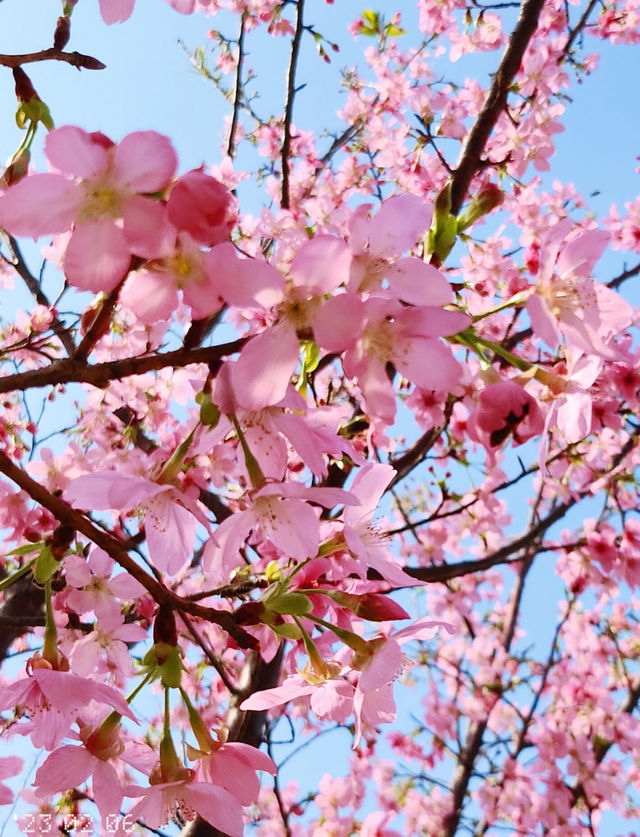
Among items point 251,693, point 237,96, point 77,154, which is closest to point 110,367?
point 77,154

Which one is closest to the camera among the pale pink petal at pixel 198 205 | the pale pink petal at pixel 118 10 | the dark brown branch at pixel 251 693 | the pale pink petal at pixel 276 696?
the pale pink petal at pixel 198 205

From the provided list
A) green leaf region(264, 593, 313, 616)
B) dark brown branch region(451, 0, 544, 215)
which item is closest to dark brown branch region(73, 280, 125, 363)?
green leaf region(264, 593, 313, 616)

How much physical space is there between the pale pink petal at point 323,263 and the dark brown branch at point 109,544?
0.44 m

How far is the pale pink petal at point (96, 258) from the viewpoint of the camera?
812mm

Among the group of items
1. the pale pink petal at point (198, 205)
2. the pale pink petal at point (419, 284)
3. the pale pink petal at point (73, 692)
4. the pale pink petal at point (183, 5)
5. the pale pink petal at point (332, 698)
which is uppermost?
the pale pink petal at point (183, 5)

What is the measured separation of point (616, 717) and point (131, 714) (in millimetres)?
4369

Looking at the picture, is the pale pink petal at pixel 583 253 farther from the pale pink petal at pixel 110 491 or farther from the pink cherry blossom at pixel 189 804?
the pink cherry blossom at pixel 189 804

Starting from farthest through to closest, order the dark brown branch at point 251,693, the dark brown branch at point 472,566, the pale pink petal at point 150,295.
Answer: the dark brown branch at point 472,566 → the dark brown branch at point 251,693 → the pale pink petal at point 150,295

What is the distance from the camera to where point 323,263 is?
2.68 ft

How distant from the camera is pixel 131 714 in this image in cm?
100

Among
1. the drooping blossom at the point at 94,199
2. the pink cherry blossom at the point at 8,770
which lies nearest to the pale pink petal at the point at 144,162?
the drooping blossom at the point at 94,199

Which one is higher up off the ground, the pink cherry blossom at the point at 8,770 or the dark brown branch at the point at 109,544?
the dark brown branch at the point at 109,544

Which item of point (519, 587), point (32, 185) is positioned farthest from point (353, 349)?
point (519, 587)

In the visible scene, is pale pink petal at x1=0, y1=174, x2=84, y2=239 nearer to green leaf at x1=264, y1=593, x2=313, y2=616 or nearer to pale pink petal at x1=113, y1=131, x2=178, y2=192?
pale pink petal at x1=113, y1=131, x2=178, y2=192
